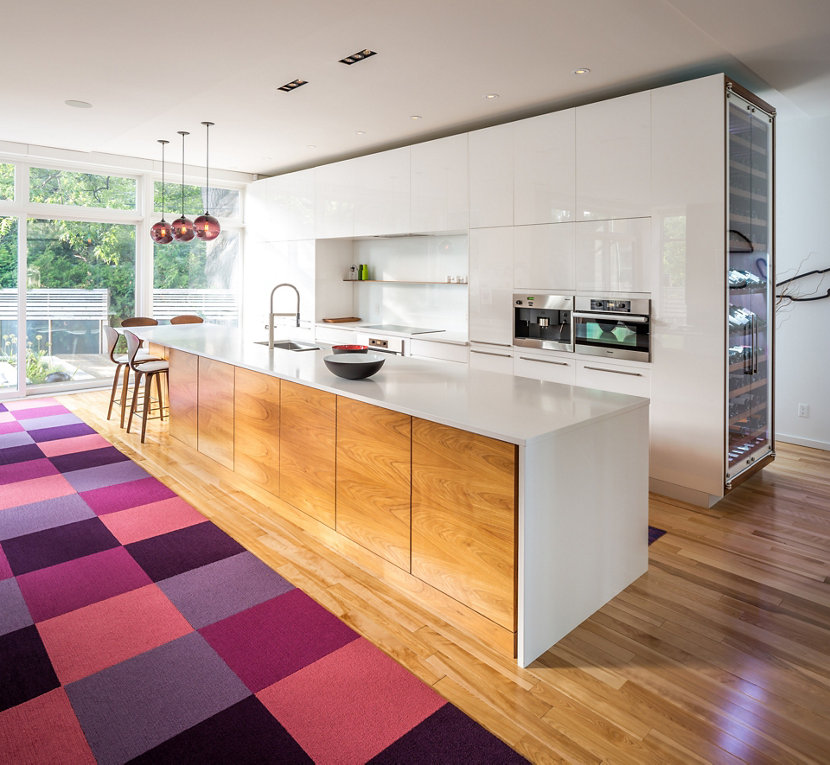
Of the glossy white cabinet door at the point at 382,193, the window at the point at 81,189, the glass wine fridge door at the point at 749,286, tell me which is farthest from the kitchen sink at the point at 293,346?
the window at the point at 81,189

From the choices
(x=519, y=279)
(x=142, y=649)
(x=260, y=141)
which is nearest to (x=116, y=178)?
(x=260, y=141)

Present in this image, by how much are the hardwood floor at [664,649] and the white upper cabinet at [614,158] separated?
6.43 feet

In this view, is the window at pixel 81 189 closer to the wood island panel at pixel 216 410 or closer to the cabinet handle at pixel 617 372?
the wood island panel at pixel 216 410

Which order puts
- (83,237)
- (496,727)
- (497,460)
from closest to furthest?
(496,727) < (497,460) < (83,237)

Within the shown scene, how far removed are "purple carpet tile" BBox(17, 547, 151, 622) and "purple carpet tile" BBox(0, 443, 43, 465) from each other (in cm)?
197

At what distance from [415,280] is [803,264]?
11.0 ft

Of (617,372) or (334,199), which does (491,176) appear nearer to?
(617,372)

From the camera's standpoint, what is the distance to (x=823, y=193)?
183 inches

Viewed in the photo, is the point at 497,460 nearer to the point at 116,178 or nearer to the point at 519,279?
the point at 519,279

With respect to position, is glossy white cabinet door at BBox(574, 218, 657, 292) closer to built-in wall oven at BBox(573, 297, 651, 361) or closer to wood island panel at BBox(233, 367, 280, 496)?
built-in wall oven at BBox(573, 297, 651, 361)

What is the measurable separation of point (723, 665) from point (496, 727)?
0.88 meters

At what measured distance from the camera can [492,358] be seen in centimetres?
480

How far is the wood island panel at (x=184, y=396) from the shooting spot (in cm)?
422

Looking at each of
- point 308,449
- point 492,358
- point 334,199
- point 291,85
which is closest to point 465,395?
point 308,449
